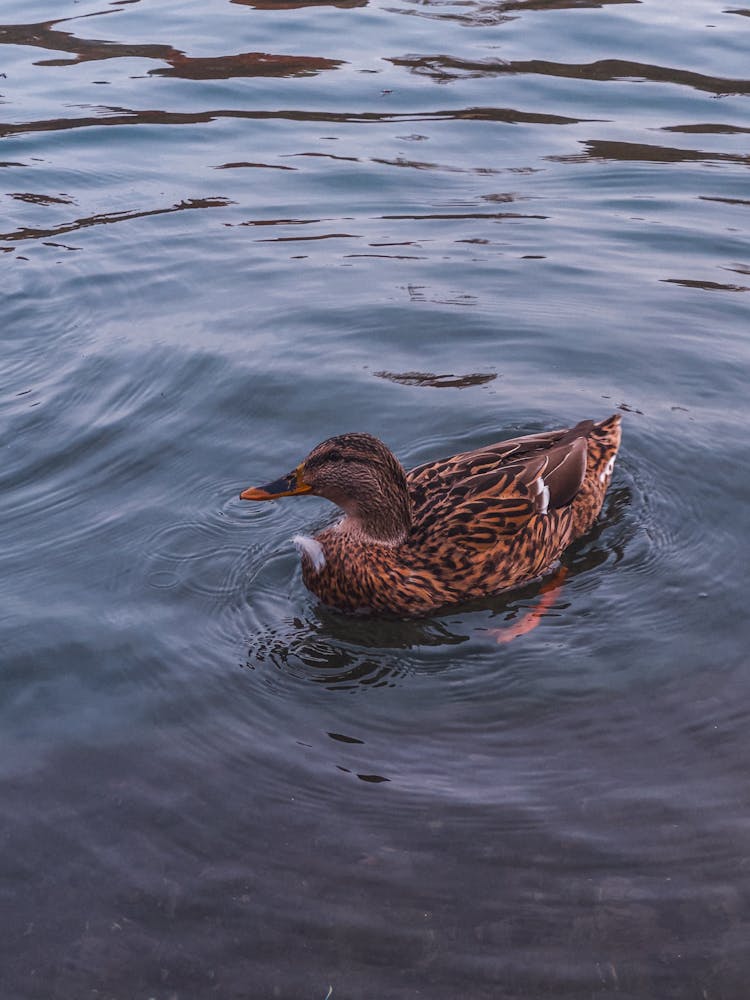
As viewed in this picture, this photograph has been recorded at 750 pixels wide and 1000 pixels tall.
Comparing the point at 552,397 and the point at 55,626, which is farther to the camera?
the point at 552,397

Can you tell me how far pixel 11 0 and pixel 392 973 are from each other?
1675 centimetres

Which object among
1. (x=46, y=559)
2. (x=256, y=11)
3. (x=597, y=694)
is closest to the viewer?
(x=597, y=694)

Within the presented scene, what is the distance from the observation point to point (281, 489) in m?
5.96

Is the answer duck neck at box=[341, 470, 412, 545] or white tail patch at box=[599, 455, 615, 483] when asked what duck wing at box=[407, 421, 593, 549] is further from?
white tail patch at box=[599, 455, 615, 483]

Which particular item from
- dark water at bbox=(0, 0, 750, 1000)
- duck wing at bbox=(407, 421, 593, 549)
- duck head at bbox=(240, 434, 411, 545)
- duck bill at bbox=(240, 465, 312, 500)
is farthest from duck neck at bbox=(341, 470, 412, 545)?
dark water at bbox=(0, 0, 750, 1000)

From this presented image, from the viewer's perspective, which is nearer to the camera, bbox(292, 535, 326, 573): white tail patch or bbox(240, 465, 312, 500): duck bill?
bbox(240, 465, 312, 500): duck bill

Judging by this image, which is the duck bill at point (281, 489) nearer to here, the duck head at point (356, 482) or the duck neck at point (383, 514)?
the duck head at point (356, 482)

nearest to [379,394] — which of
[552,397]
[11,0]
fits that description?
[552,397]

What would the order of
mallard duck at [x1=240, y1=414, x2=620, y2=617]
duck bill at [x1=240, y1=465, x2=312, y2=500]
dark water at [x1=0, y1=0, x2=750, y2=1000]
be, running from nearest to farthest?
1. dark water at [x1=0, y1=0, x2=750, y2=1000]
2. duck bill at [x1=240, y1=465, x2=312, y2=500]
3. mallard duck at [x1=240, y1=414, x2=620, y2=617]

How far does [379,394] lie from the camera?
7871mm

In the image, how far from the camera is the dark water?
4098 mm

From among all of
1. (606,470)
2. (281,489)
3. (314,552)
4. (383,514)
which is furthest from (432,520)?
(606,470)

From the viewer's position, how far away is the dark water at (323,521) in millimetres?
4098

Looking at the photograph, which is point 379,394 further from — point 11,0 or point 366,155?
point 11,0
